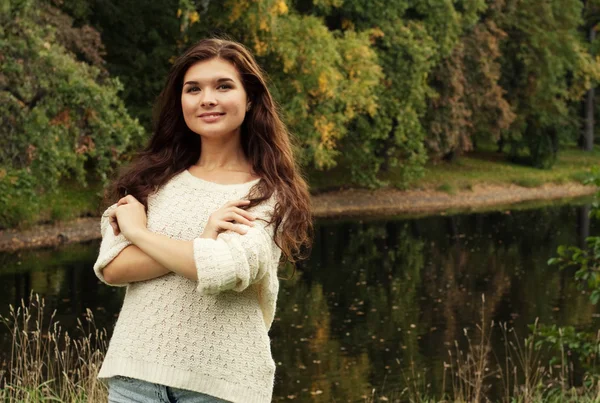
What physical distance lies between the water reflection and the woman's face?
7.54m

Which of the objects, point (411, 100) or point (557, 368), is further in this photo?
point (411, 100)

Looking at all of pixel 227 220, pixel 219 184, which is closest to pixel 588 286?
pixel 219 184

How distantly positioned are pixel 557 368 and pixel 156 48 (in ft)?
51.2

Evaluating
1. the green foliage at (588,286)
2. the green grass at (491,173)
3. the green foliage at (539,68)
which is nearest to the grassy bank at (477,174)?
the green grass at (491,173)

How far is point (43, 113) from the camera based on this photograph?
17594 mm

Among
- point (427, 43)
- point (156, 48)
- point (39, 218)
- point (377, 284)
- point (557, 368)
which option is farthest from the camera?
point (427, 43)

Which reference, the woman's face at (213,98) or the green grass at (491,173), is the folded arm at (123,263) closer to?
the woman's face at (213,98)

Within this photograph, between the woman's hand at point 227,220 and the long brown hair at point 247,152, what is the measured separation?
0.06 meters

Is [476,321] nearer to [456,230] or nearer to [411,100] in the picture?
[456,230]

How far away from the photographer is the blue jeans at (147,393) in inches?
107

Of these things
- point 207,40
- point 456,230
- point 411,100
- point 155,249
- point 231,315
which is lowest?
point 456,230

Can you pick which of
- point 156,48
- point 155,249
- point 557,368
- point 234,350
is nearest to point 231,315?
point 234,350

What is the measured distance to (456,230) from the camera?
1013 inches

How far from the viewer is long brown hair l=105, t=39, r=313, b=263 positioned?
112 inches
